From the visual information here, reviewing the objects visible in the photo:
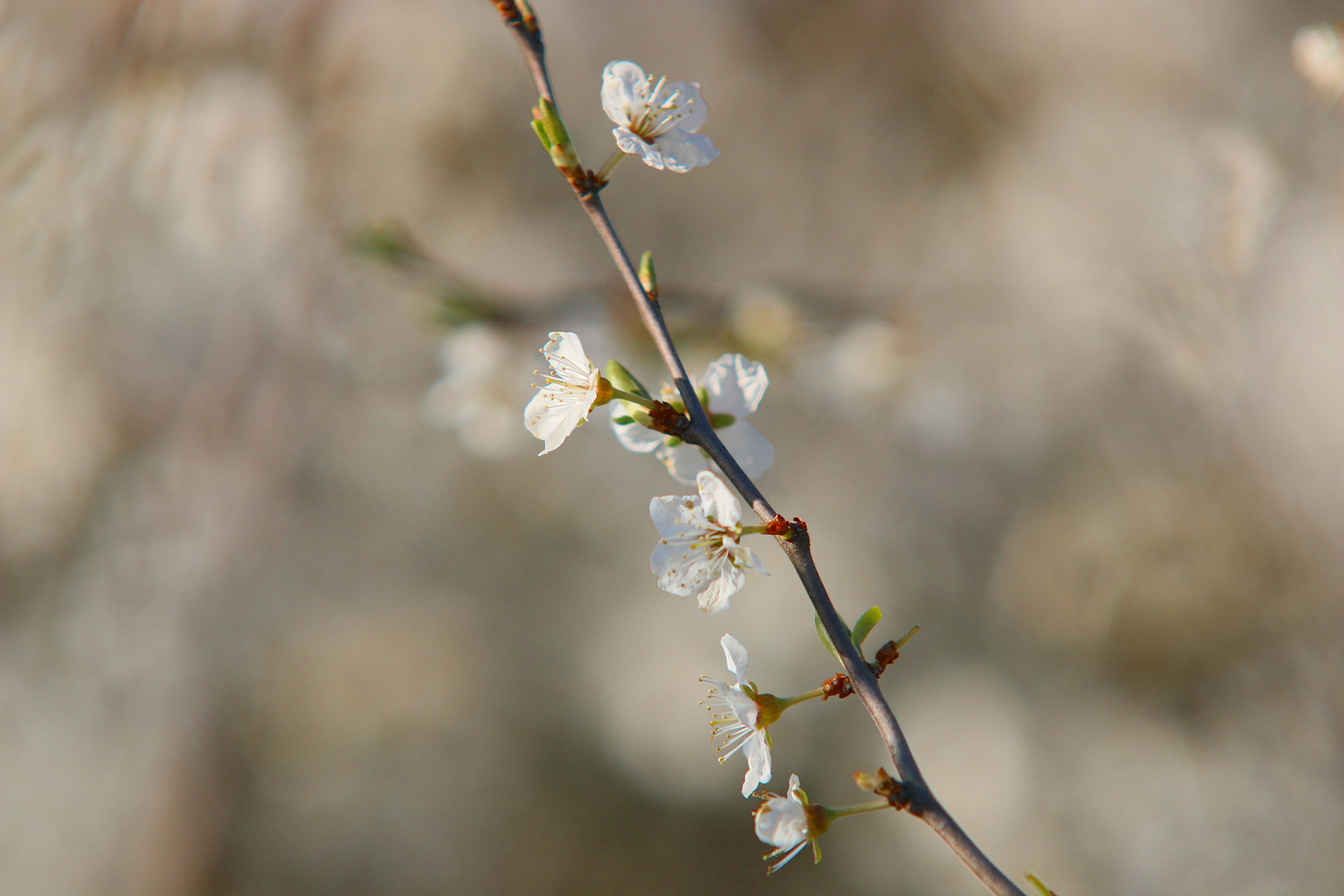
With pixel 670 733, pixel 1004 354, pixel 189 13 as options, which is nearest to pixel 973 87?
pixel 1004 354

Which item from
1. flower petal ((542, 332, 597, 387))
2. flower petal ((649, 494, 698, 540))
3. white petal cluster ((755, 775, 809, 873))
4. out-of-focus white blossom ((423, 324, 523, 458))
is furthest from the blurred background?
white petal cluster ((755, 775, 809, 873))

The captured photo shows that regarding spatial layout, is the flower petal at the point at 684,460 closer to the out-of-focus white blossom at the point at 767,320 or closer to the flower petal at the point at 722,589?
the flower petal at the point at 722,589

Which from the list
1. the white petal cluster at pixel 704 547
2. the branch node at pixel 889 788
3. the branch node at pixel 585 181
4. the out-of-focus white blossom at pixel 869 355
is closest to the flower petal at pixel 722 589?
the white petal cluster at pixel 704 547

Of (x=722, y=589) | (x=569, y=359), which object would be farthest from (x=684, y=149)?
(x=722, y=589)

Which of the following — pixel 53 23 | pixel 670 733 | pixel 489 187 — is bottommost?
pixel 670 733

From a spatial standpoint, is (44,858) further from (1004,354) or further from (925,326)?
(1004,354)

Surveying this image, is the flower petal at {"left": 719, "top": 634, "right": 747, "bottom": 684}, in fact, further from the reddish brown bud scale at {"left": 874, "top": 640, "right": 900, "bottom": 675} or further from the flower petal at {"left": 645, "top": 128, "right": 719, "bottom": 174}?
the flower petal at {"left": 645, "top": 128, "right": 719, "bottom": 174}
